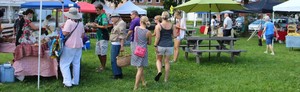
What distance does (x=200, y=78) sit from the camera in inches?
346

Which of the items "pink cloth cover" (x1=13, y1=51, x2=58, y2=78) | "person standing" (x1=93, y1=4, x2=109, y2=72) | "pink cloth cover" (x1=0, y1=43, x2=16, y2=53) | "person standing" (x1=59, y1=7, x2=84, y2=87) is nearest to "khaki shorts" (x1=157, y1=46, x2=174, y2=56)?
"person standing" (x1=93, y1=4, x2=109, y2=72)

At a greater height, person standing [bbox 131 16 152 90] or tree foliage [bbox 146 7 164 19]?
tree foliage [bbox 146 7 164 19]

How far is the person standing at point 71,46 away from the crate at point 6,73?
3.48 ft

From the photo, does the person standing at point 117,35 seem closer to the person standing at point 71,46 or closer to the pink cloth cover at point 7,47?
the person standing at point 71,46

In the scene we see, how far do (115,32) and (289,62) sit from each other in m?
6.13

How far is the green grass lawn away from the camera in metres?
7.62

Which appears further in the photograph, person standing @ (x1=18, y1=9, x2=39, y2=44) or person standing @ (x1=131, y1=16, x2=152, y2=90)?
person standing @ (x1=18, y1=9, x2=39, y2=44)

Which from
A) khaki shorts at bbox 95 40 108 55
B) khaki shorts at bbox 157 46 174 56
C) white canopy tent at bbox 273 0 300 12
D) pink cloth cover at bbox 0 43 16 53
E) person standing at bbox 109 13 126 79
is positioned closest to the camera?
khaki shorts at bbox 157 46 174 56

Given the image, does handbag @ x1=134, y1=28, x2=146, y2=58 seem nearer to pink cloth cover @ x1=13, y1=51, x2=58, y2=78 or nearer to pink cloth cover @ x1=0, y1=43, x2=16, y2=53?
pink cloth cover @ x1=13, y1=51, x2=58, y2=78

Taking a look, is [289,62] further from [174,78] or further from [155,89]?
[155,89]

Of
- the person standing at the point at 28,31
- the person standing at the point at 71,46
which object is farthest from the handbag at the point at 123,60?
the person standing at the point at 28,31

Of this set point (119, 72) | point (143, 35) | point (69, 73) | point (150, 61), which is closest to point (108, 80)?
point (119, 72)

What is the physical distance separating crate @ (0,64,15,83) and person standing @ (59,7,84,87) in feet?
3.48

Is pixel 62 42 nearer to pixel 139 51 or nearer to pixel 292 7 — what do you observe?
pixel 139 51
